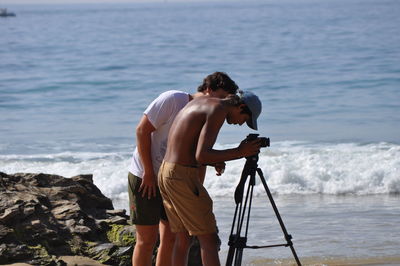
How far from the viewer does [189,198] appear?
459cm

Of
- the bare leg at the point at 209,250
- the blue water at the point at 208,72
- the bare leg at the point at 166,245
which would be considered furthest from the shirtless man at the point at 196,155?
the blue water at the point at 208,72

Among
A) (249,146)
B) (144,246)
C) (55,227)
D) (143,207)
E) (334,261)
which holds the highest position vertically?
(249,146)

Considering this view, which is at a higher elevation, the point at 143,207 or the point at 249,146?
the point at 249,146

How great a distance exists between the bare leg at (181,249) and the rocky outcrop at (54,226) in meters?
1.02

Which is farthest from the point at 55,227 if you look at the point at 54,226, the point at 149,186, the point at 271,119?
the point at 271,119

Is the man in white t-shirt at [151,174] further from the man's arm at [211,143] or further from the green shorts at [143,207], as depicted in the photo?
the man's arm at [211,143]

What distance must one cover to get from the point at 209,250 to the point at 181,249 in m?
0.28

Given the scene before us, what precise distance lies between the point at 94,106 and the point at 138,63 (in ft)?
29.2

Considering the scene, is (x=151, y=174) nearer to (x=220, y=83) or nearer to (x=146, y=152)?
(x=146, y=152)

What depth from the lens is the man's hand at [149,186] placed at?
16.0 ft

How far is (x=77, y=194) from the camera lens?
6438 mm

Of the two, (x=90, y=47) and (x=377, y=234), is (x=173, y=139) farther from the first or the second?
(x=90, y=47)

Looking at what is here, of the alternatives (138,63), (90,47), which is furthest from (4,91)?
(90,47)

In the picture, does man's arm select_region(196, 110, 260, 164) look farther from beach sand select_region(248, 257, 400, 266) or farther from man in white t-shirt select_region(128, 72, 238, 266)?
beach sand select_region(248, 257, 400, 266)
